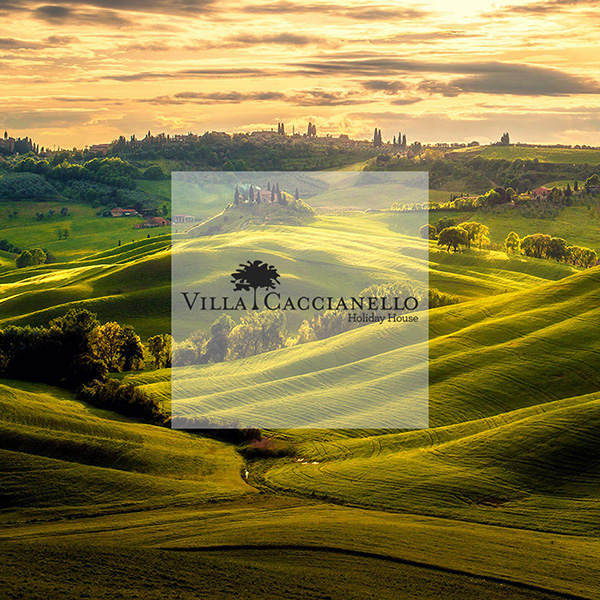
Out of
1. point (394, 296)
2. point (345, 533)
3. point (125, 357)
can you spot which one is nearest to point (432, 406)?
point (345, 533)

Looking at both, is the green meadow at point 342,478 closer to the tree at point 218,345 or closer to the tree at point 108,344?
the tree at point 108,344

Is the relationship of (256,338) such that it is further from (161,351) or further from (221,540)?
(221,540)

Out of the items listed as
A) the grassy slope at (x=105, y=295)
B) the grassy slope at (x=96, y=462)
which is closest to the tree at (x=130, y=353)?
the grassy slope at (x=105, y=295)

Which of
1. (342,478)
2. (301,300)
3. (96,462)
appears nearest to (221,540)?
(342,478)

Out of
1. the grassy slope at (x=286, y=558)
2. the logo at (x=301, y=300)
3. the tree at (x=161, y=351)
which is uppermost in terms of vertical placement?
the logo at (x=301, y=300)

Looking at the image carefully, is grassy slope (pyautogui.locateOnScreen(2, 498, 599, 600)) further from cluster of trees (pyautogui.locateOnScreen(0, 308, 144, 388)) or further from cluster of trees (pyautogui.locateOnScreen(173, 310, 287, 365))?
cluster of trees (pyautogui.locateOnScreen(173, 310, 287, 365))
